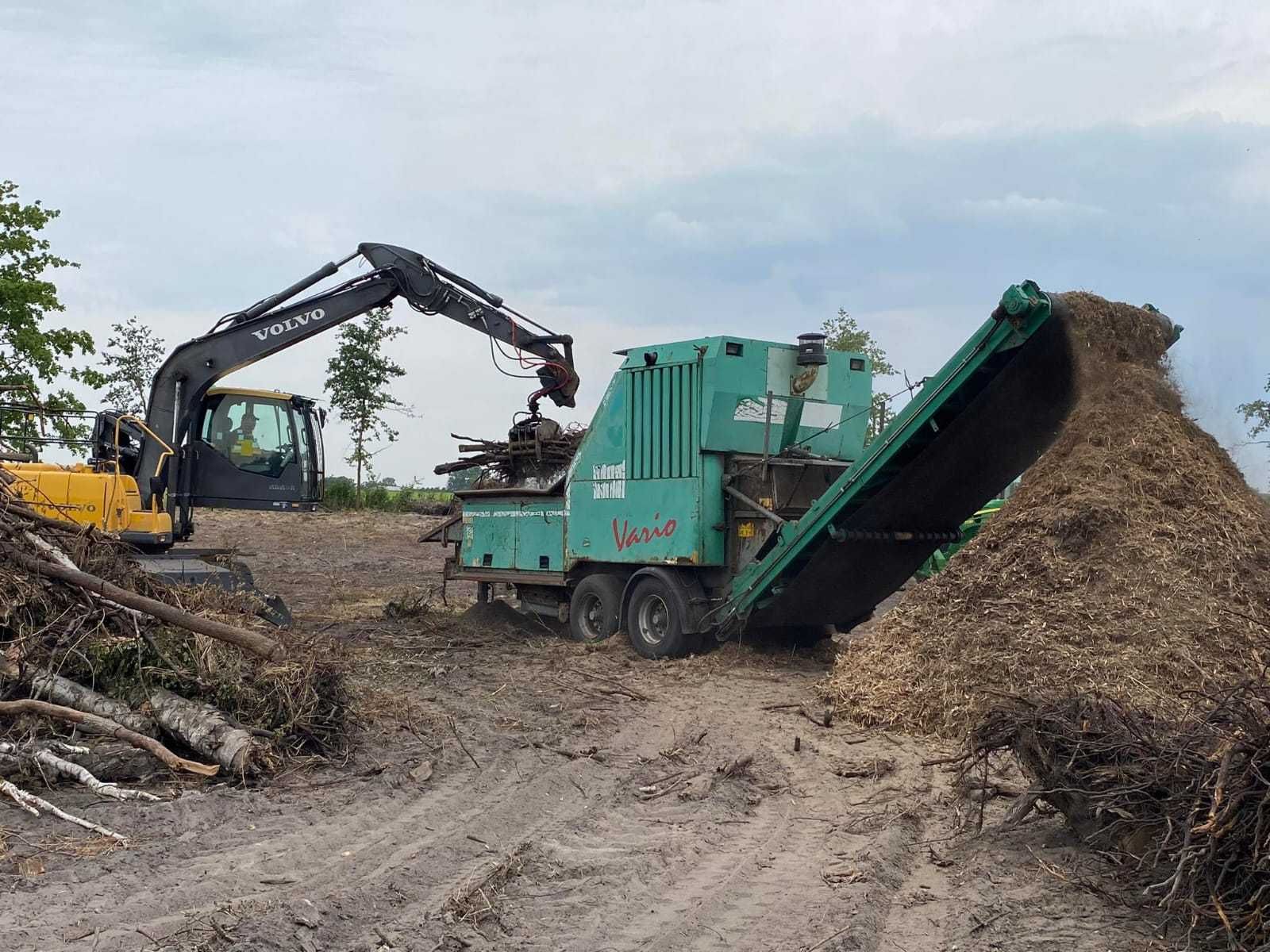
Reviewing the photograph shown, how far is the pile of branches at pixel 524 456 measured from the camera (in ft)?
45.2

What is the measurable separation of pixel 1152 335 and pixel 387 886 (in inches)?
266

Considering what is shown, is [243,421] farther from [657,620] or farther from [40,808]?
[40,808]

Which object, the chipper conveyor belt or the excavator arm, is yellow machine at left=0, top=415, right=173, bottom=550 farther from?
the chipper conveyor belt

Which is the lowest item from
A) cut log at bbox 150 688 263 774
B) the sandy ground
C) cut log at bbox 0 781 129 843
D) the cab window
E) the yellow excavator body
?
the sandy ground

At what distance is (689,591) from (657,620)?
63cm

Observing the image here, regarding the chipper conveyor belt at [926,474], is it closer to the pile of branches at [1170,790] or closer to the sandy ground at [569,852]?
the sandy ground at [569,852]

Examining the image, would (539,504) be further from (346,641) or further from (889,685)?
(889,685)

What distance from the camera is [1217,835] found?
3.99 m

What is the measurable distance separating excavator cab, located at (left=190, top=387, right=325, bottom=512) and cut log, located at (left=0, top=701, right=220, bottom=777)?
6.34 metres

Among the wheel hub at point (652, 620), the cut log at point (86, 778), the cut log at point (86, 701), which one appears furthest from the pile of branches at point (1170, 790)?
the wheel hub at point (652, 620)

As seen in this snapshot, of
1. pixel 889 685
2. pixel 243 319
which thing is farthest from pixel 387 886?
pixel 243 319

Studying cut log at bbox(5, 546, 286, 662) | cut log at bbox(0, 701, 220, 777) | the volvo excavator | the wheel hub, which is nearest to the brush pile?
the wheel hub

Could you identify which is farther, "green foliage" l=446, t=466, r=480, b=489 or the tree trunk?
the tree trunk

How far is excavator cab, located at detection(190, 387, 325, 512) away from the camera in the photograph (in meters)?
12.7
